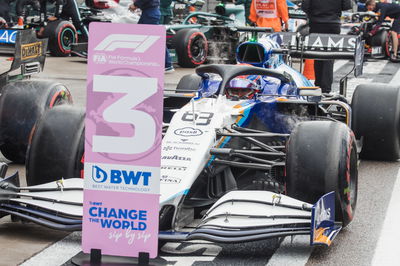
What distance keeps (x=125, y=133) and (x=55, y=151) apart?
1.54m

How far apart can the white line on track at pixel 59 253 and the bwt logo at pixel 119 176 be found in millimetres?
730

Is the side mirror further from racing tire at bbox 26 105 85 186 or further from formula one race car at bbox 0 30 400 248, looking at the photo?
racing tire at bbox 26 105 85 186

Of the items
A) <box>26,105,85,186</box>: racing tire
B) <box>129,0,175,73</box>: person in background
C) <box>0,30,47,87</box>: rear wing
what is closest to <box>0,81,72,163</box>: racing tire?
<box>0,30,47,87</box>: rear wing

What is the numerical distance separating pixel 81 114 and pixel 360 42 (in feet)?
14.2

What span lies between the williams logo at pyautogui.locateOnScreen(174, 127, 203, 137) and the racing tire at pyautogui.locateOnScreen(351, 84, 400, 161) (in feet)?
9.33

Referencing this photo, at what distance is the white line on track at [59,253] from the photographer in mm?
5383

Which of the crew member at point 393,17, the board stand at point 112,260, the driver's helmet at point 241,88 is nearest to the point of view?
the board stand at point 112,260

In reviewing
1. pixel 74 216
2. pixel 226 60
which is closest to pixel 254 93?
pixel 74 216

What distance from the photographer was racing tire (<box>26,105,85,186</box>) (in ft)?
20.7

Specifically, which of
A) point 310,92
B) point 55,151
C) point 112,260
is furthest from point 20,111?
point 112,260

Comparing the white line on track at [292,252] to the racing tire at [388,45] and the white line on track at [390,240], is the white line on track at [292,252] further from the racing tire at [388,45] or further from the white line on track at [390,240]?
the racing tire at [388,45]

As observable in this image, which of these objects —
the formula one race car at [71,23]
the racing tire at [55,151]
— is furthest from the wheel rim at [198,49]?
the racing tire at [55,151]

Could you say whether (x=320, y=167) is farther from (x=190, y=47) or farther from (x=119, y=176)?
(x=190, y=47)

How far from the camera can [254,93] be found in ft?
24.4
